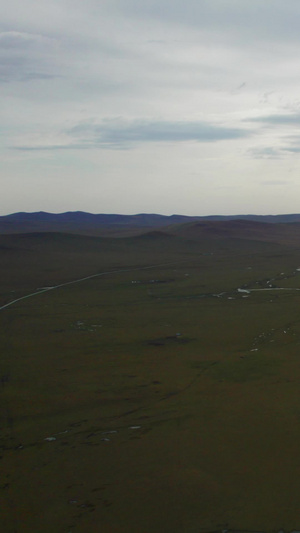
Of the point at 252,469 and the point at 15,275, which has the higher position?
the point at 15,275

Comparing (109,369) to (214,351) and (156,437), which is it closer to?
(214,351)

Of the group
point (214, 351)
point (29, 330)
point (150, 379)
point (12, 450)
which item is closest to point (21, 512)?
point (12, 450)

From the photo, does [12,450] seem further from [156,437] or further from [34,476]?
[156,437]

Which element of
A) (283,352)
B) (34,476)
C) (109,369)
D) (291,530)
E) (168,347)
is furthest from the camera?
(168,347)

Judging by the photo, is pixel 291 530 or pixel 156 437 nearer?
pixel 291 530

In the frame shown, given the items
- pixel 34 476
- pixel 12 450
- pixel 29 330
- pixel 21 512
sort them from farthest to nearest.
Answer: pixel 29 330 < pixel 12 450 < pixel 34 476 < pixel 21 512

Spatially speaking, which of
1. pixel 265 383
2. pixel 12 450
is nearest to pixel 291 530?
pixel 12 450
